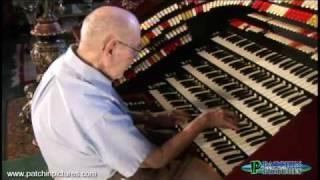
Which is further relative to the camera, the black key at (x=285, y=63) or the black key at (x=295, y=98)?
the black key at (x=285, y=63)

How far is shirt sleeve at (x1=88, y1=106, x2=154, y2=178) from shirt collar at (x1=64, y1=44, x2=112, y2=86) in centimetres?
15

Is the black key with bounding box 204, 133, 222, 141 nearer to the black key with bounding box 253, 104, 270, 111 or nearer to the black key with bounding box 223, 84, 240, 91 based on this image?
the black key with bounding box 253, 104, 270, 111

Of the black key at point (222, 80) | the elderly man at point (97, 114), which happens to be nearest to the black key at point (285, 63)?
the black key at point (222, 80)

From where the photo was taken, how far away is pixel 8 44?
25.9 feet

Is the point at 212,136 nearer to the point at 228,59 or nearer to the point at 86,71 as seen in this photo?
the point at 228,59

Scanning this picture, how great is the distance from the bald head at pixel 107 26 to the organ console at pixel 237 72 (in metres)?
0.67

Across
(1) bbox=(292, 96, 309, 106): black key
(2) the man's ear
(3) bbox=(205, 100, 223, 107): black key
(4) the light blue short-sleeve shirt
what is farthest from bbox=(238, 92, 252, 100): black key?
(2) the man's ear

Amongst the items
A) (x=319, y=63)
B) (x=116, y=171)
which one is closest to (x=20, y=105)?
(x=116, y=171)

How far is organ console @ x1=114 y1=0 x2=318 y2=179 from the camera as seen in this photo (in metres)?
1.91

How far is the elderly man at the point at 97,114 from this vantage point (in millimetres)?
1671

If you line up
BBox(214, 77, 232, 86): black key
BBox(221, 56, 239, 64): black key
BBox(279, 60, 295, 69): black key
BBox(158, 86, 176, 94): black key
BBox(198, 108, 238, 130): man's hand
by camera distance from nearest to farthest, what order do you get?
BBox(198, 108, 238, 130): man's hand
BBox(279, 60, 295, 69): black key
BBox(214, 77, 232, 86): black key
BBox(221, 56, 239, 64): black key
BBox(158, 86, 176, 94): black key

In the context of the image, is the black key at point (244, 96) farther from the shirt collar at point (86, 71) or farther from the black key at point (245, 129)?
the shirt collar at point (86, 71)

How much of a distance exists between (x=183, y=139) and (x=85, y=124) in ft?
1.33

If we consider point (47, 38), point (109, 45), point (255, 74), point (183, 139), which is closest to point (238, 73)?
point (255, 74)
